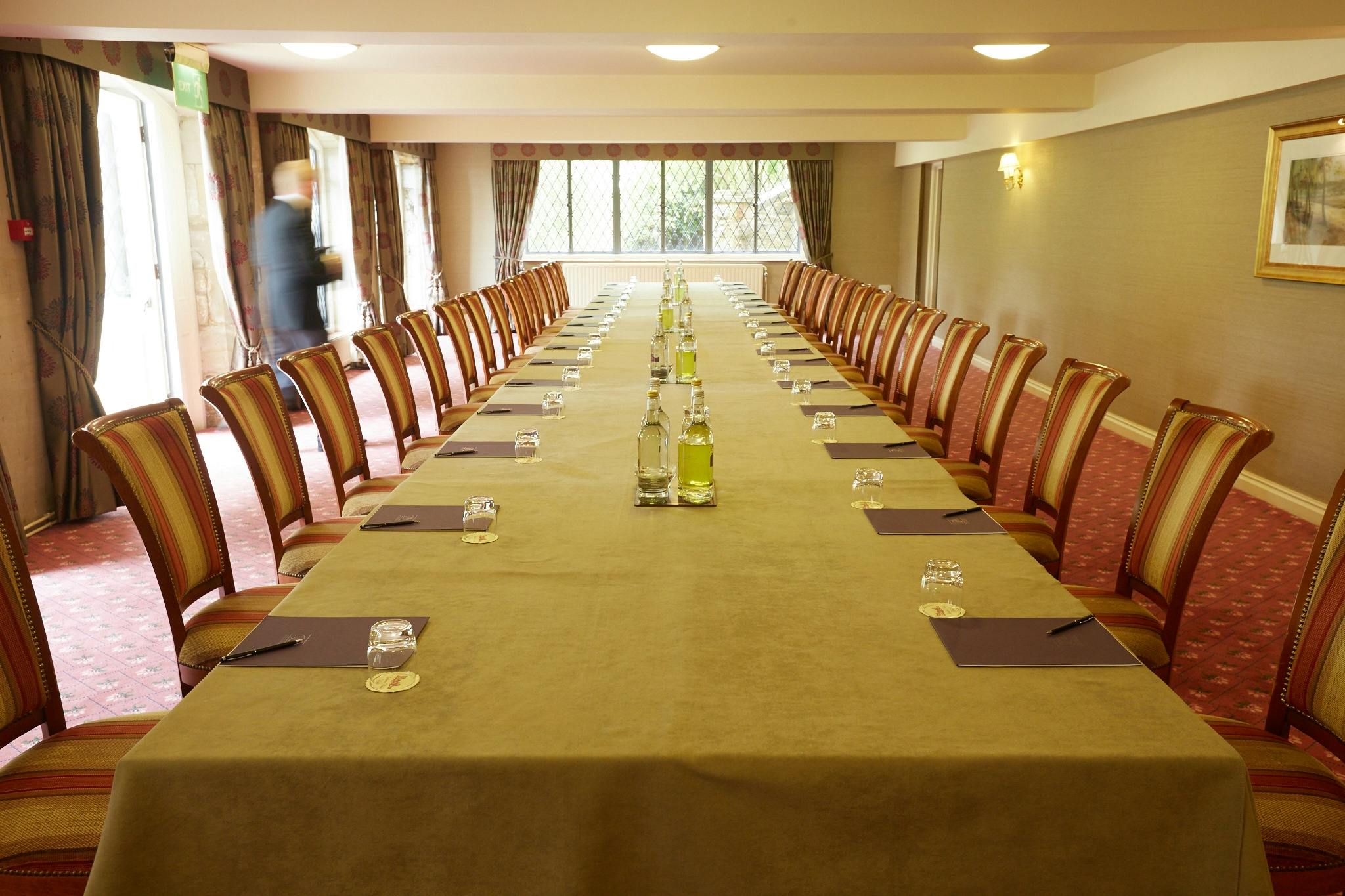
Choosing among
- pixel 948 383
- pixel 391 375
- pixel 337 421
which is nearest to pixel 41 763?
pixel 337 421

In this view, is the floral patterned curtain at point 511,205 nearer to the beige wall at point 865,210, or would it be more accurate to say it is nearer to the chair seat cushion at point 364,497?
the beige wall at point 865,210

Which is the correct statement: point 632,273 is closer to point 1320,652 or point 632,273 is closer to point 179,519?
point 179,519

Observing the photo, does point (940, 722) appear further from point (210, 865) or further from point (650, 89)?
point (650, 89)

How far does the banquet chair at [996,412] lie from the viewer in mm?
3753

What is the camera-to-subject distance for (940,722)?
143 centimetres

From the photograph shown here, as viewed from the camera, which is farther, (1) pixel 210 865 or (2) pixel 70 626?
(2) pixel 70 626

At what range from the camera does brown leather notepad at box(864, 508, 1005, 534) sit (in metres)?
2.29

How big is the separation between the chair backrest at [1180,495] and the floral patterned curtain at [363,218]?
8311mm

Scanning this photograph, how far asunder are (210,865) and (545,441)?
1970 millimetres

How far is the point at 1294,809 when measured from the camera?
5.75 ft

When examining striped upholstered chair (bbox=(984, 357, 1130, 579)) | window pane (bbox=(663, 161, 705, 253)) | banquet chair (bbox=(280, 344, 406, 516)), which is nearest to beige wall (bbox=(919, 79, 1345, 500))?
striped upholstered chair (bbox=(984, 357, 1130, 579))

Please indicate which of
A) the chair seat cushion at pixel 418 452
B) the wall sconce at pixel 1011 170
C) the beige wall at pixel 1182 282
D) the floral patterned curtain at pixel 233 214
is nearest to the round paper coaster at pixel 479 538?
the chair seat cushion at pixel 418 452

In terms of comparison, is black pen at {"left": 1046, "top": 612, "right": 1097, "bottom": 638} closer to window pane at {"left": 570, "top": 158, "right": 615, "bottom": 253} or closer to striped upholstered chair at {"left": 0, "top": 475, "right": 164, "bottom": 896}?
striped upholstered chair at {"left": 0, "top": 475, "right": 164, "bottom": 896}

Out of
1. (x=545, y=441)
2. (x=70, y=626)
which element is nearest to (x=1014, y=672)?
(x=545, y=441)
